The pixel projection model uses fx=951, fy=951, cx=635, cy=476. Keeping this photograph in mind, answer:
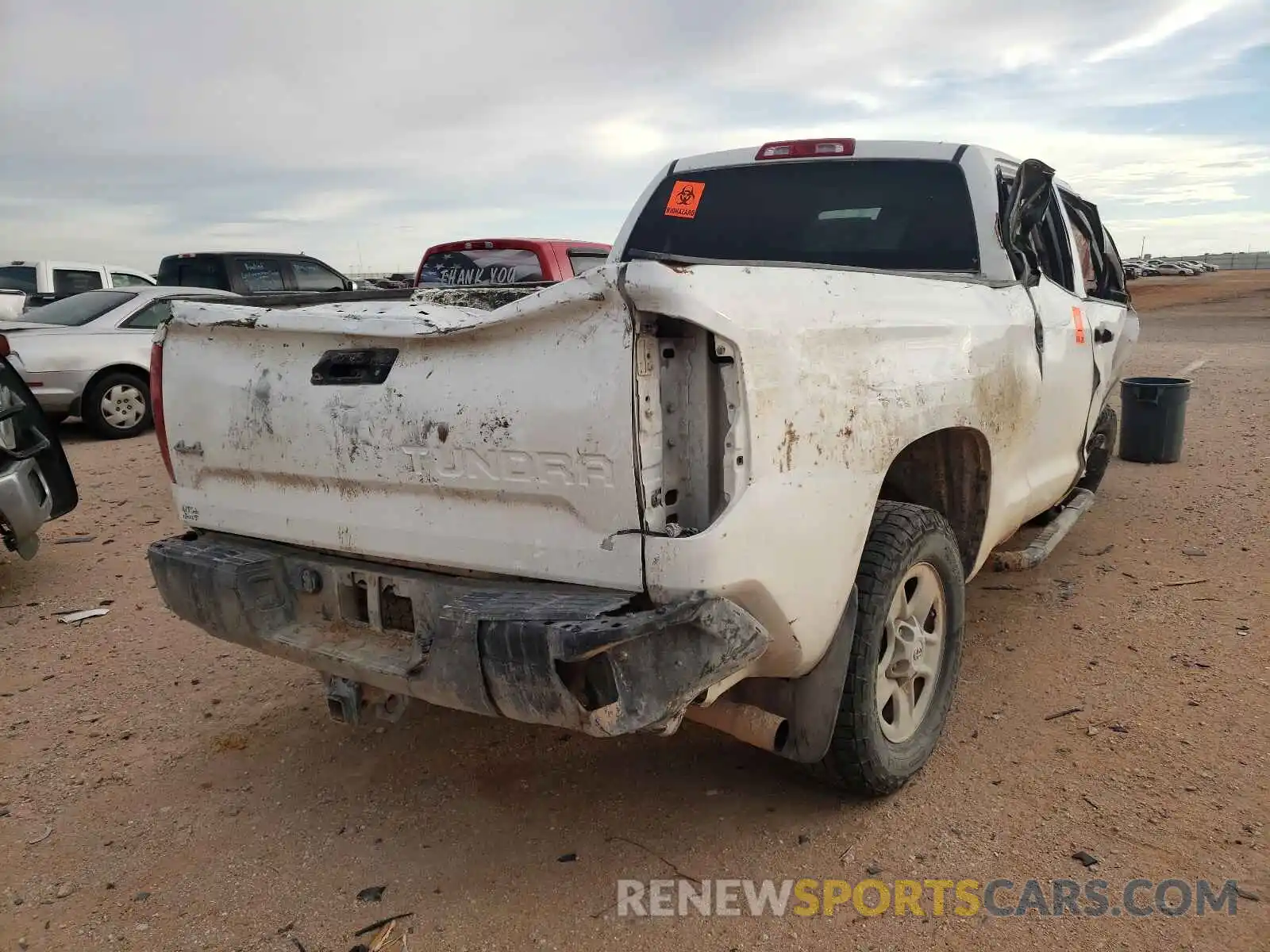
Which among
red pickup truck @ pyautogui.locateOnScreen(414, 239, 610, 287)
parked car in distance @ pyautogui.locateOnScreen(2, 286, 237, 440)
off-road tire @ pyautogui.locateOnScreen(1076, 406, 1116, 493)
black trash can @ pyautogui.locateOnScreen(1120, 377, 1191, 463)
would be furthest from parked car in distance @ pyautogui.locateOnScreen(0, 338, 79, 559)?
black trash can @ pyautogui.locateOnScreen(1120, 377, 1191, 463)

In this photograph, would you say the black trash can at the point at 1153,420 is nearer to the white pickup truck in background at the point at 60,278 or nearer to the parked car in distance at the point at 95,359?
the parked car in distance at the point at 95,359

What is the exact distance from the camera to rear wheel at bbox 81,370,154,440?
9.43m

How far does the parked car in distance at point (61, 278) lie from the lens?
14039mm

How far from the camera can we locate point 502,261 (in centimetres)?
867

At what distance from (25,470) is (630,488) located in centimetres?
425

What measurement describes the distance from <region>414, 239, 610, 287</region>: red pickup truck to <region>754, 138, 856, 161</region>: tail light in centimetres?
433

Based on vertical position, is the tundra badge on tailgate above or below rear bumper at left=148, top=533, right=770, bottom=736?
above

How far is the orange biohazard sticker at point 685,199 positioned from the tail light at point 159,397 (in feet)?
7.73

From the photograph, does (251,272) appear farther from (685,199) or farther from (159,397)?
(159,397)

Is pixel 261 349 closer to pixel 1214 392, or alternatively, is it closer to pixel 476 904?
pixel 476 904

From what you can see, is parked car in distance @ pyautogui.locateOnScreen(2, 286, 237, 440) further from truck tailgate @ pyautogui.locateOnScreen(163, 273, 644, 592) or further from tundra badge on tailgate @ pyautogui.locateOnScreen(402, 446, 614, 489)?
tundra badge on tailgate @ pyautogui.locateOnScreen(402, 446, 614, 489)

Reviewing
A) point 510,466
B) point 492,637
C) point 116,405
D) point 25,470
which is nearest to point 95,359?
point 116,405

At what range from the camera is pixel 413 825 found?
2.90 metres

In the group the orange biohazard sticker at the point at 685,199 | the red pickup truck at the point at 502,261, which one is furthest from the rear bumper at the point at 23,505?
the red pickup truck at the point at 502,261
